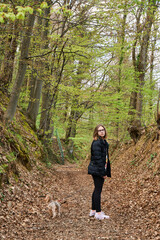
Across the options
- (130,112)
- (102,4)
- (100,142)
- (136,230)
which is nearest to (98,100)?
(130,112)

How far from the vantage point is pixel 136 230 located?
4.36 m

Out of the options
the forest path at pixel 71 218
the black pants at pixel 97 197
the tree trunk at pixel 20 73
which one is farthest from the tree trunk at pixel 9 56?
the black pants at pixel 97 197

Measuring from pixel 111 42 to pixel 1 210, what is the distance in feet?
31.4

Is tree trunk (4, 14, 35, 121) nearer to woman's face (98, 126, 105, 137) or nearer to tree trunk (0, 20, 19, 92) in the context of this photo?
tree trunk (0, 20, 19, 92)

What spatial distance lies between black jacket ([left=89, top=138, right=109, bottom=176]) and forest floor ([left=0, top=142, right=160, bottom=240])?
1093mm

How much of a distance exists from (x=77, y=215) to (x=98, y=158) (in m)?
1.55

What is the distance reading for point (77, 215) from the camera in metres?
5.43

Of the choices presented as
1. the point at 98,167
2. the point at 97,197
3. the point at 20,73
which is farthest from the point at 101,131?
the point at 20,73

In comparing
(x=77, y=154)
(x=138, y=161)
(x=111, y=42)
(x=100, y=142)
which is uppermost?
(x=111, y=42)

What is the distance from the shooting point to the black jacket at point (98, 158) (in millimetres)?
5164

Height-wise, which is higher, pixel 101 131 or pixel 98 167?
pixel 101 131

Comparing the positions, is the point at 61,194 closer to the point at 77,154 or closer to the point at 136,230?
the point at 136,230

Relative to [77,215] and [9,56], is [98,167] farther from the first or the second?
[9,56]

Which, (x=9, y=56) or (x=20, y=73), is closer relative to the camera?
(x=20, y=73)
